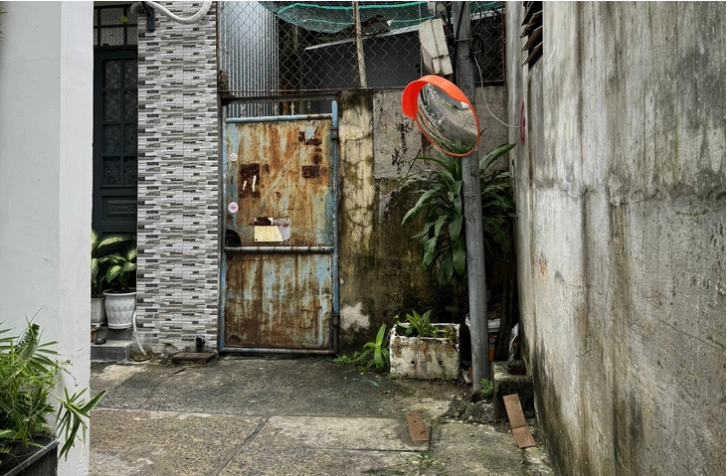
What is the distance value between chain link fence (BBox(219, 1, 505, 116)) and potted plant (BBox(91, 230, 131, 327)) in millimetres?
1873

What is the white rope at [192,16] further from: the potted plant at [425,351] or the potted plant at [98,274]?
the potted plant at [425,351]

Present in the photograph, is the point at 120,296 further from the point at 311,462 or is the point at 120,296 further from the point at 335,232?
the point at 311,462

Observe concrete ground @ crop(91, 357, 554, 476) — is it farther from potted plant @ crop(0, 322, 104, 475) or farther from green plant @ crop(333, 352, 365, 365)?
potted plant @ crop(0, 322, 104, 475)

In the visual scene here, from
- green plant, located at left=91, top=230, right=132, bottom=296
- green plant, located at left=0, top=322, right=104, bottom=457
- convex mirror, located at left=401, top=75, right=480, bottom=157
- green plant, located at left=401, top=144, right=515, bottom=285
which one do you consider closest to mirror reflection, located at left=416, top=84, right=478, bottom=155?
convex mirror, located at left=401, top=75, right=480, bottom=157

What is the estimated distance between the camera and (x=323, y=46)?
6805 mm

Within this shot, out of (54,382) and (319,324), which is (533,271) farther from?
(54,382)

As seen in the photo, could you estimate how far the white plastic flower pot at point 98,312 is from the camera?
5.95 m

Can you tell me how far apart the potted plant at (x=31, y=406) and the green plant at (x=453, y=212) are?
293 cm

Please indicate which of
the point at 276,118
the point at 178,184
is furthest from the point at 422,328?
the point at 178,184

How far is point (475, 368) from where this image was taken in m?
4.52

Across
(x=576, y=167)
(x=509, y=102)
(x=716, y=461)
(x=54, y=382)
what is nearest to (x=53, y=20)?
(x=54, y=382)

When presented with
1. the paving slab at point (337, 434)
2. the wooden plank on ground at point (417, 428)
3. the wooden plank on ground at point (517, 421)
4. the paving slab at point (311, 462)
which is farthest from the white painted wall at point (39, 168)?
the wooden plank on ground at point (517, 421)

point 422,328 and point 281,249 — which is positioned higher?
point 281,249

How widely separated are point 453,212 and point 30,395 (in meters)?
3.33
